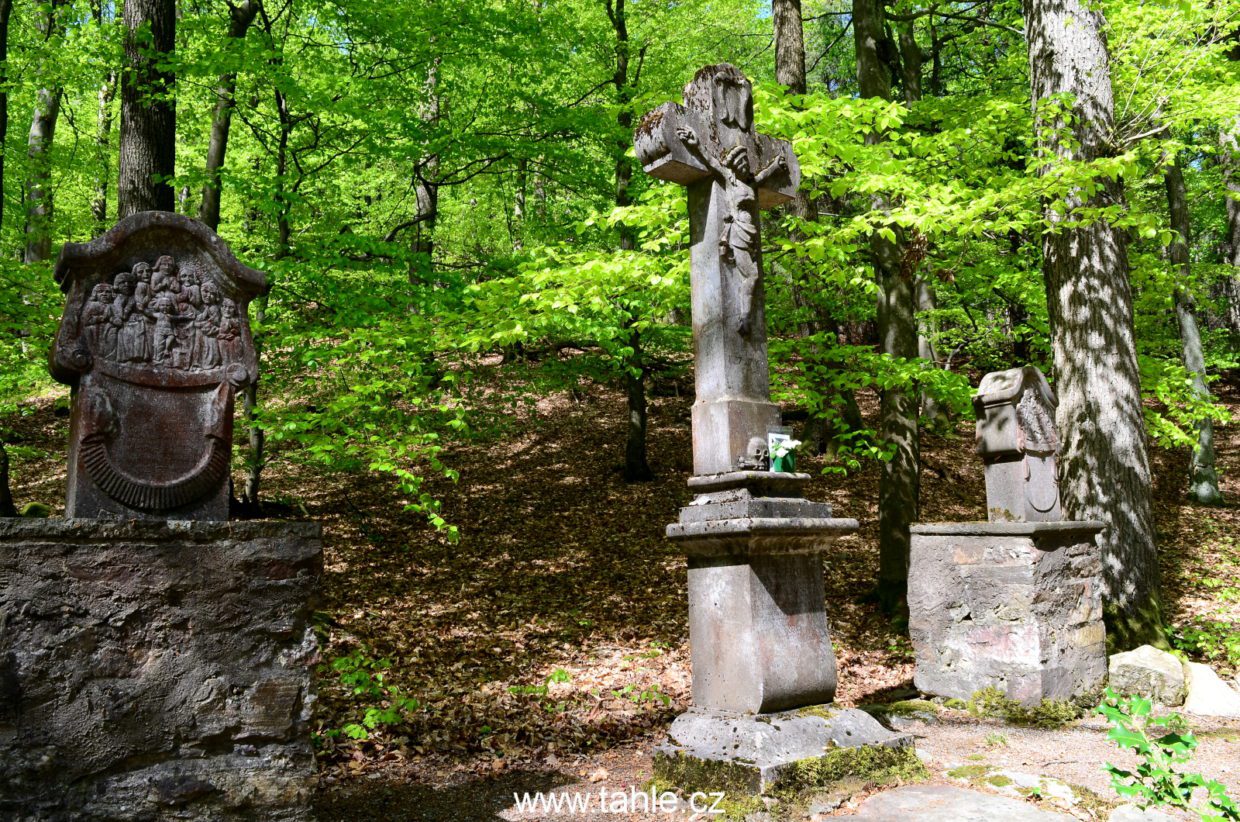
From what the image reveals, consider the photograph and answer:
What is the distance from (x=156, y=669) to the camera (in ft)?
10.2

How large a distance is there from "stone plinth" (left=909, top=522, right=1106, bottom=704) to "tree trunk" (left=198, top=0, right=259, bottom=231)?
25.7 ft

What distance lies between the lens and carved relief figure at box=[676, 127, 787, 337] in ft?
16.4

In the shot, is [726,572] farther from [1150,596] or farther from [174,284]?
[1150,596]

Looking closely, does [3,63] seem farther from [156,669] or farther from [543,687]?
[156,669]

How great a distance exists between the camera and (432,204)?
10.6m

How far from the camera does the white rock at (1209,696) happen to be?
255 inches

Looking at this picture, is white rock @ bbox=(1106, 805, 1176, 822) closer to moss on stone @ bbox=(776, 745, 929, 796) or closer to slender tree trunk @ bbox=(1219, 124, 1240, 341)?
moss on stone @ bbox=(776, 745, 929, 796)

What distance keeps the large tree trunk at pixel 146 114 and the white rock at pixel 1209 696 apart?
9.45m

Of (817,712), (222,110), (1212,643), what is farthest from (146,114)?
(1212,643)

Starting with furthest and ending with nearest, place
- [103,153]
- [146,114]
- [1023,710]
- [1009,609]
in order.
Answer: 1. [103,153]
2. [146,114]
3. [1009,609]
4. [1023,710]

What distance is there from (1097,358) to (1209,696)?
281 centimetres

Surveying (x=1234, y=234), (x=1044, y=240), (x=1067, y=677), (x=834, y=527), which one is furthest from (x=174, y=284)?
(x=1234, y=234)

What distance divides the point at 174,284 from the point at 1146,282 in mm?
9910

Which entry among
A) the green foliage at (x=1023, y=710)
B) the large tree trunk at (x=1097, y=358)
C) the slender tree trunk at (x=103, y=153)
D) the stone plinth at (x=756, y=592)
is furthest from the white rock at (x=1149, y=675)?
the slender tree trunk at (x=103, y=153)
